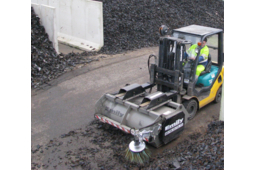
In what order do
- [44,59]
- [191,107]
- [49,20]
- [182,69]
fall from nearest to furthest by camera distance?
1. [182,69]
2. [191,107]
3. [44,59]
4. [49,20]

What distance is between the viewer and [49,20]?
11.6m

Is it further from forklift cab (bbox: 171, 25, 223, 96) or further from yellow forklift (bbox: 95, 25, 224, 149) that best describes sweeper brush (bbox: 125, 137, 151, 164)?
forklift cab (bbox: 171, 25, 223, 96)

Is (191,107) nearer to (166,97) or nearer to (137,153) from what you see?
(166,97)

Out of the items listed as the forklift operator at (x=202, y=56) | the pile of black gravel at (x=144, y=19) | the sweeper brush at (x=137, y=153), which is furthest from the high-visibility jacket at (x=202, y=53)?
the pile of black gravel at (x=144, y=19)

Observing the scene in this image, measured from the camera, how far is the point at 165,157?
18.5 feet

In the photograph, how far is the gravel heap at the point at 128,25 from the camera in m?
10.5

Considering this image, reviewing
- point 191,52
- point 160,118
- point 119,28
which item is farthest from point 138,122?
point 119,28

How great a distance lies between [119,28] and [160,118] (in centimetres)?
858

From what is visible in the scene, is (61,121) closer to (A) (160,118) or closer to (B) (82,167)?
(B) (82,167)

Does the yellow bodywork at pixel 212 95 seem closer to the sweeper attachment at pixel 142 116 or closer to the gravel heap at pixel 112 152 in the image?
the gravel heap at pixel 112 152

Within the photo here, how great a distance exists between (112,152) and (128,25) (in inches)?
352

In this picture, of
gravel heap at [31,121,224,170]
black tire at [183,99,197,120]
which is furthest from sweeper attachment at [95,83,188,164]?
black tire at [183,99,197,120]

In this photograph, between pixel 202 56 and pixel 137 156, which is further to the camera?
pixel 202 56

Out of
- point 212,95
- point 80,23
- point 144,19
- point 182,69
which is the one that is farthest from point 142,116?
point 144,19
